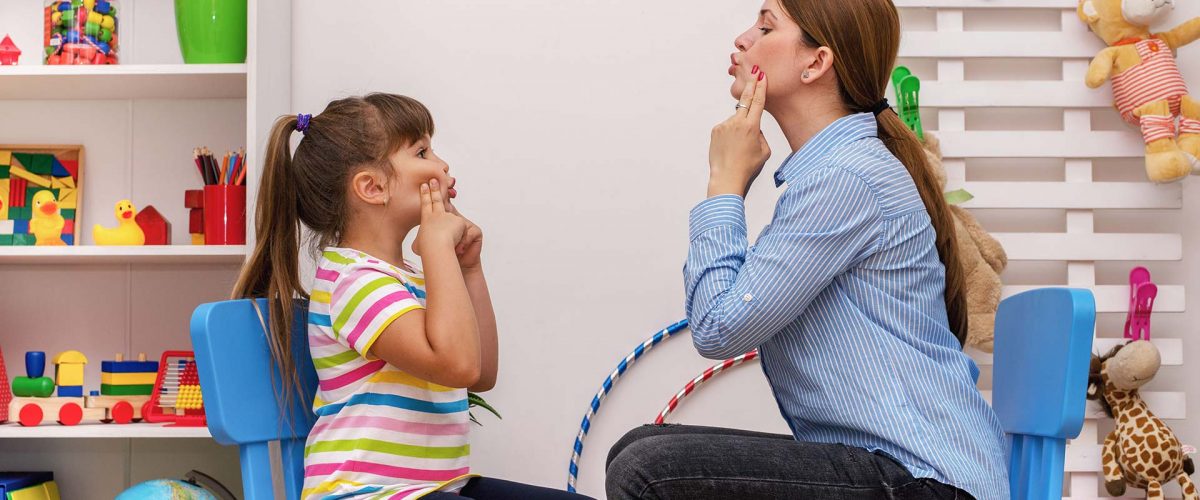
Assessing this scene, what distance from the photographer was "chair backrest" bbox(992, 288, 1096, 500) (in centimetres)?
105

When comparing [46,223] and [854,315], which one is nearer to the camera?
[854,315]

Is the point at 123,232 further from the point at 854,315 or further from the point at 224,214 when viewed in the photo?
the point at 854,315

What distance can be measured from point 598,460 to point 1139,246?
3.65ft

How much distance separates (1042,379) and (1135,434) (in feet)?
2.89

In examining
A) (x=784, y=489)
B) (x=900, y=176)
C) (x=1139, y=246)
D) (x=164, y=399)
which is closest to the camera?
(x=784, y=489)

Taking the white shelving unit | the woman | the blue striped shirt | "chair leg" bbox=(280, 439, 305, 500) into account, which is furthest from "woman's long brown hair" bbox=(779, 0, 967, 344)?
the white shelving unit

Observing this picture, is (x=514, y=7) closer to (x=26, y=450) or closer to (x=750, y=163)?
(x=750, y=163)

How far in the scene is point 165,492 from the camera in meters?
1.61

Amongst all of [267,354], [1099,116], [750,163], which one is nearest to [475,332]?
[267,354]

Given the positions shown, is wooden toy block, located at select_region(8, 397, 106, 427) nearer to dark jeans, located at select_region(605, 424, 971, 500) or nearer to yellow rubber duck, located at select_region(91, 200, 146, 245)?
yellow rubber duck, located at select_region(91, 200, 146, 245)

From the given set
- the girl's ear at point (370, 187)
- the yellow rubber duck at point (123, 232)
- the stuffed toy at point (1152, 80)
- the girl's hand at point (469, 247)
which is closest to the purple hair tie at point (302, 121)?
the girl's ear at point (370, 187)

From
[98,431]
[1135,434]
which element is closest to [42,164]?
[98,431]

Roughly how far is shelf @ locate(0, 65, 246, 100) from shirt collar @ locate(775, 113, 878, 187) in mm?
1058

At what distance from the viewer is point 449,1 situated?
201 cm
